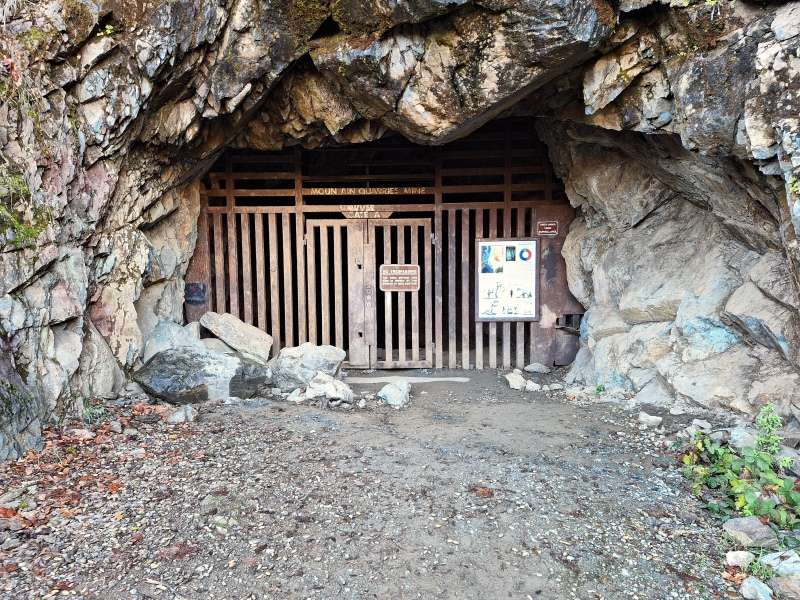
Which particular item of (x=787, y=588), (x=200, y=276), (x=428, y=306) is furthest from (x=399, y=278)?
(x=787, y=588)

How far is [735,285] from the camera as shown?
4.66 meters

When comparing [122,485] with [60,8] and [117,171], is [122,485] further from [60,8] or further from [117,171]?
[60,8]

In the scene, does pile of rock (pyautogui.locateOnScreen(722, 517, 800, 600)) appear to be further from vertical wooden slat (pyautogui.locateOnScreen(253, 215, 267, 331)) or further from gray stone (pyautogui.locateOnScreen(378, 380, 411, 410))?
vertical wooden slat (pyautogui.locateOnScreen(253, 215, 267, 331))

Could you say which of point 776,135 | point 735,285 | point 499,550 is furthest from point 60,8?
point 735,285

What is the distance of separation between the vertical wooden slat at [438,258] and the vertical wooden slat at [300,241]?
174 centimetres

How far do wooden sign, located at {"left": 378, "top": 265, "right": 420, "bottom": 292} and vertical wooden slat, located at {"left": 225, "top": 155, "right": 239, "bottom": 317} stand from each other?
6.27 feet

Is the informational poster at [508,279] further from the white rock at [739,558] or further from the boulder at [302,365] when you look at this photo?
the white rock at [739,558]

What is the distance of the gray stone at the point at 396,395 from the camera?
546 centimetres

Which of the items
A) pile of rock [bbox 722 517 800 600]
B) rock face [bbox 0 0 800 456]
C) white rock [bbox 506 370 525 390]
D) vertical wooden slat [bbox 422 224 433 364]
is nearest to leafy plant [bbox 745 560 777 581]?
pile of rock [bbox 722 517 800 600]

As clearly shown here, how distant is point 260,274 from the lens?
271 inches

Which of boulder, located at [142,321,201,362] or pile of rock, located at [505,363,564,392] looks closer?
boulder, located at [142,321,201,362]

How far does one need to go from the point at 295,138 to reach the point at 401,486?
4243 millimetres

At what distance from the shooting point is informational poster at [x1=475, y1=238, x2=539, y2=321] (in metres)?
6.85

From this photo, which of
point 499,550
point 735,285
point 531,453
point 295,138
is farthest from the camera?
point 295,138
